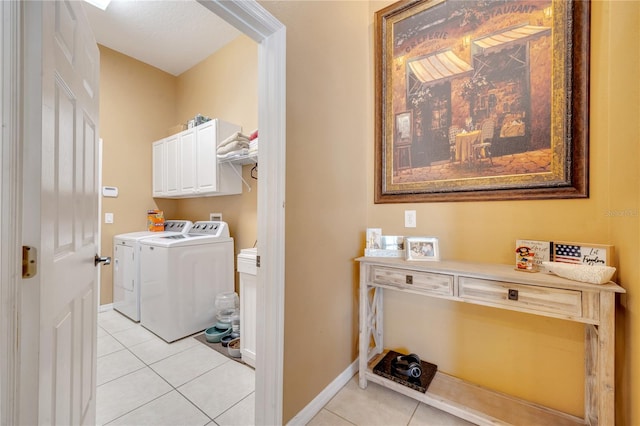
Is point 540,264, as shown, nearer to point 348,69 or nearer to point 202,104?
point 348,69

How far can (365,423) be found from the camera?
1.44 metres

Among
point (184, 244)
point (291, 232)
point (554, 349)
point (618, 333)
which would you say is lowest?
point (554, 349)

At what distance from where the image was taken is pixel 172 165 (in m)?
3.17

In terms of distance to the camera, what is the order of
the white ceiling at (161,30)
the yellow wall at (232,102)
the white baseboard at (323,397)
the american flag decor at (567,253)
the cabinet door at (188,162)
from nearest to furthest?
the american flag decor at (567,253) → the white baseboard at (323,397) → the white ceiling at (161,30) → the yellow wall at (232,102) → the cabinet door at (188,162)

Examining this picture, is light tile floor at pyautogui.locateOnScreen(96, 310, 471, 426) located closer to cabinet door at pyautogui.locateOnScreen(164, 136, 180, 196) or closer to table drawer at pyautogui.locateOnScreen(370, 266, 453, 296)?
table drawer at pyautogui.locateOnScreen(370, 266, 453, 296)

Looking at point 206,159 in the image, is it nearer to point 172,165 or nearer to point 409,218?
point 172,165

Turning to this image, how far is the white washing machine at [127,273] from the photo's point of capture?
2734mm

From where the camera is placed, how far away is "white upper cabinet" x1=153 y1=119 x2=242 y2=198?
8.80ft

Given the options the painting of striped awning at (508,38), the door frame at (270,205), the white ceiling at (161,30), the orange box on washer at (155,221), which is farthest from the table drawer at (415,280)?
the orange box on washer at (155,221)

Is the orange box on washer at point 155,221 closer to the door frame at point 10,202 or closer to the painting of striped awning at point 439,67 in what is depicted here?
the door frame at point 10,202

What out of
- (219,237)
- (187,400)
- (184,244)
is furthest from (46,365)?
(219,237)

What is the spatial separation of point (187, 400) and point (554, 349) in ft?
7.26

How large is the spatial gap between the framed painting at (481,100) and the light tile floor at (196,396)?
132cm

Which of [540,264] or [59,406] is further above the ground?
[540,264]
